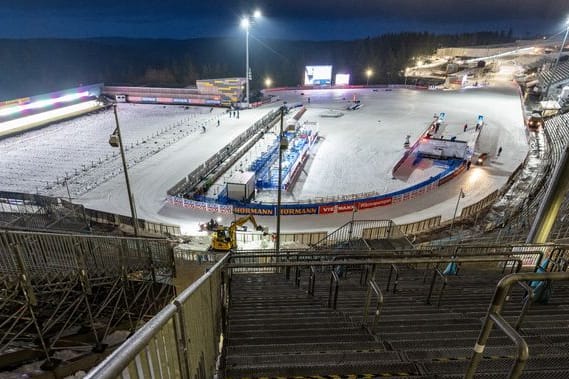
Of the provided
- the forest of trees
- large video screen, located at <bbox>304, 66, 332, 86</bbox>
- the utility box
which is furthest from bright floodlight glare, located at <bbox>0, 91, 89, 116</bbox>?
large video screen, located at <bbox>304, 66, 332, 86</bbox>

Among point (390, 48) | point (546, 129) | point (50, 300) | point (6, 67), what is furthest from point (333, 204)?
point (6, 67)

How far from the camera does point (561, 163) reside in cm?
697

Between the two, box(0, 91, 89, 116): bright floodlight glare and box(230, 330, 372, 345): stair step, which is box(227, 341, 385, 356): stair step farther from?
box(0, 91, 89, 116): bright floodlight glare

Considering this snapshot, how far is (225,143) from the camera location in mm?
33500

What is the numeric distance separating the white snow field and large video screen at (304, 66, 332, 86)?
61.5 ft

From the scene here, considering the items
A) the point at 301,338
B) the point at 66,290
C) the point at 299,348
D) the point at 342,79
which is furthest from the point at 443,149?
the point at 342,79

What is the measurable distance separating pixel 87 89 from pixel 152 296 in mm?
52555

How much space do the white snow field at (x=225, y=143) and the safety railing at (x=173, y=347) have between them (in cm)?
1614

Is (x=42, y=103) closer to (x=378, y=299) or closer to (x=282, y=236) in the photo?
(x=282, y=236)

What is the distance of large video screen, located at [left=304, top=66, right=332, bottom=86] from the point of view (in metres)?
67.3

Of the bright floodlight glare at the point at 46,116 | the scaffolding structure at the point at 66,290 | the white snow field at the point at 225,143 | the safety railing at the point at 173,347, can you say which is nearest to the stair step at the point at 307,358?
the safety railing at the point at 173,347

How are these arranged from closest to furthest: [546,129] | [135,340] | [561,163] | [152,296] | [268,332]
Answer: [135,340] < [268,332] < [561,163] < [152,296] < [546,129]

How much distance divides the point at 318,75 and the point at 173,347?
7062 centimetres

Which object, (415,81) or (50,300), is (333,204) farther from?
(415,81)
